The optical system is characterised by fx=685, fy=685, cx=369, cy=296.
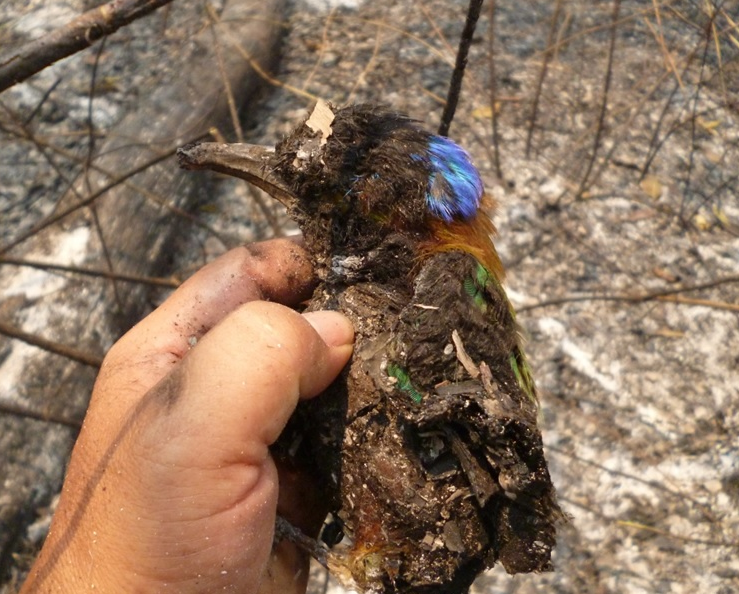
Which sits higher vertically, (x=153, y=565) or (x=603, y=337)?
(x=153, y=565)

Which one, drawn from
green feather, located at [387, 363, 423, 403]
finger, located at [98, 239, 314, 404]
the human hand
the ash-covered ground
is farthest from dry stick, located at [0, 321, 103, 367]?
green feather, located at [387, 363, 423, 403]

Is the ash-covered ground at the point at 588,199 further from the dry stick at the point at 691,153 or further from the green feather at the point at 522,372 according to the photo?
the green feather at the point at 522,372

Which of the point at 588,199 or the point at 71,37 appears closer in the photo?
the point at 71,37

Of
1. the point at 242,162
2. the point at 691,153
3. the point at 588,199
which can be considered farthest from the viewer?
the point at 691,153

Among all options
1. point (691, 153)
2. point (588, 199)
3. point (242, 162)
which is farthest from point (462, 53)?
point (691, 153)

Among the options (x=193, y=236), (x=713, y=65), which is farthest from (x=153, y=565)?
(x=713, y=65)

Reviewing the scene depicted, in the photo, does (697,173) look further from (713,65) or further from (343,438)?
(343,438)

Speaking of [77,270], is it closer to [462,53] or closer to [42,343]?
[42,343]
